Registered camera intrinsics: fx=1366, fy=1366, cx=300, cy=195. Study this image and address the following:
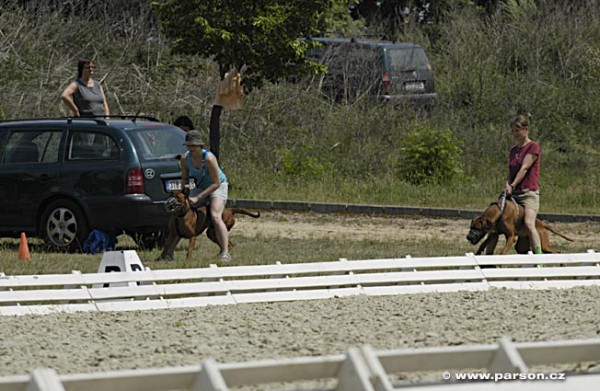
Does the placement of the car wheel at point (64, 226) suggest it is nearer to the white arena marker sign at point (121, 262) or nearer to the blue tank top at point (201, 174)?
the blue tank top at point (201, 174)

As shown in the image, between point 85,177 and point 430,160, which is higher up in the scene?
point 85,177

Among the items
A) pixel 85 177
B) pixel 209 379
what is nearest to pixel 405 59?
pixel 85 177

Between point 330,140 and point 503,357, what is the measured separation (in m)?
19.8

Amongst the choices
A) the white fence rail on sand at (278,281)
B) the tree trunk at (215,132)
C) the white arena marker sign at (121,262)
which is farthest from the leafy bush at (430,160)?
the white arena marker sign at (121,262)

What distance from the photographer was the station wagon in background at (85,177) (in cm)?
1508

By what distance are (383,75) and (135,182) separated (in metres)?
13.3

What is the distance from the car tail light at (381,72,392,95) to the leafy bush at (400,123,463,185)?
4281mm

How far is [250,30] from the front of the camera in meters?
22.3

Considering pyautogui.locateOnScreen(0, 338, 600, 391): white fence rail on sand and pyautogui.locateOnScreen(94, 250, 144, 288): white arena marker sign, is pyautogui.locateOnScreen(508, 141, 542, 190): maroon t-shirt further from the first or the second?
pyautogui.locateOnScreen(0, 338, 600, 391): white fence rail on sand

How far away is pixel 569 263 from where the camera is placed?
43.0 feet

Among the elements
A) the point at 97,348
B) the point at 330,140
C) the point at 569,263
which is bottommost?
the point at 330,140

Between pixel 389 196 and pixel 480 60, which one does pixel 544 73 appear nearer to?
pixel 480 60

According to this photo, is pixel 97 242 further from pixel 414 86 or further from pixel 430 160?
pixel 414 86

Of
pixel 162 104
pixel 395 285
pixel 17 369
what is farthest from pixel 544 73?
pixel 17 369
